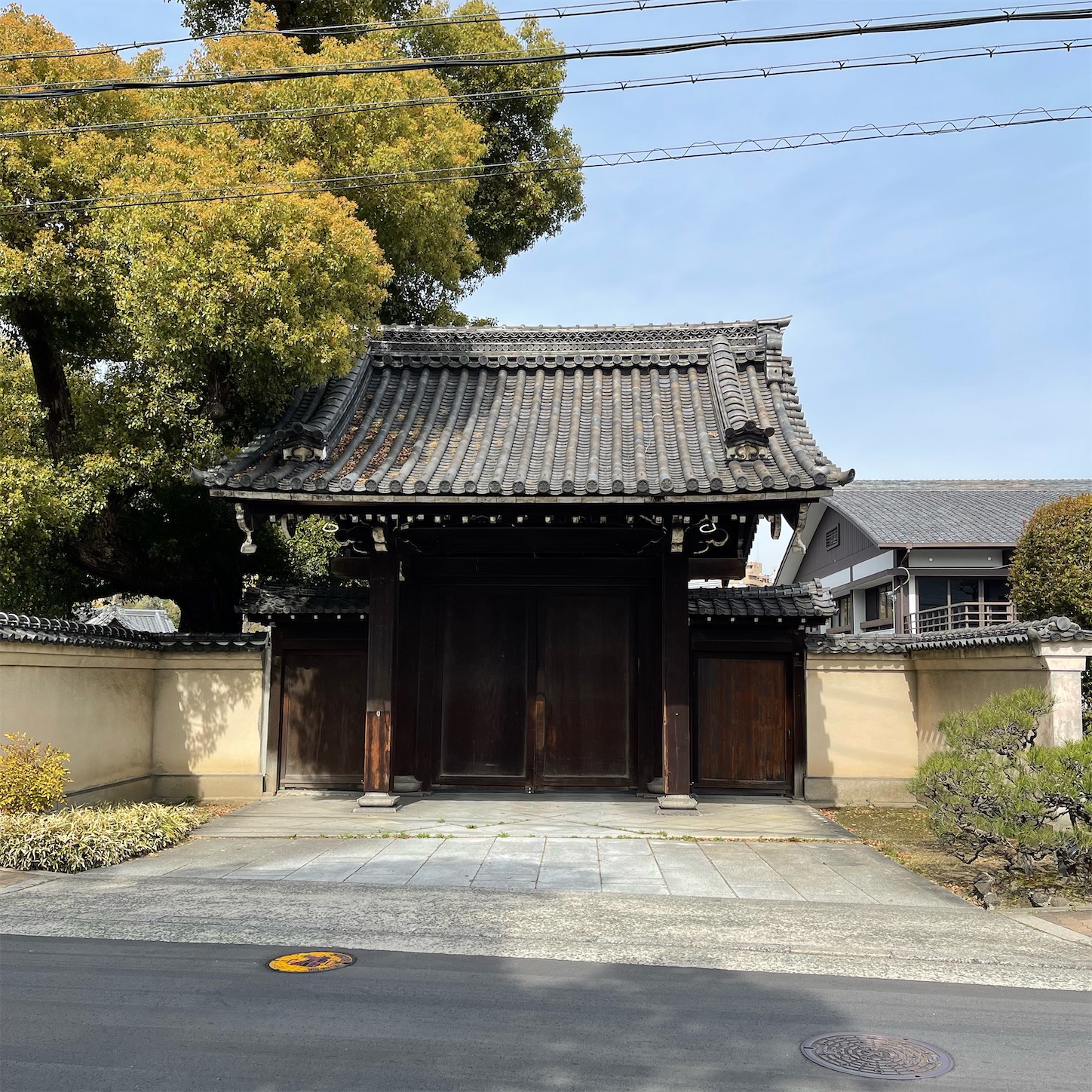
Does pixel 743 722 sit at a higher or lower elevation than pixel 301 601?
Answer: lower

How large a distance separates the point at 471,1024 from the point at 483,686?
27.7ft

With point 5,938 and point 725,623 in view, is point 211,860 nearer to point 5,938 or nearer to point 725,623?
point 5,938

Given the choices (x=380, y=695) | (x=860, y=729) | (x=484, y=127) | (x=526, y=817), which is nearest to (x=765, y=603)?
(x=860, y=729)

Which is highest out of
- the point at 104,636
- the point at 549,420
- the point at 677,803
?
the point at 549,420

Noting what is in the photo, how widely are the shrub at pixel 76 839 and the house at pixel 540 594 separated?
9.67ft

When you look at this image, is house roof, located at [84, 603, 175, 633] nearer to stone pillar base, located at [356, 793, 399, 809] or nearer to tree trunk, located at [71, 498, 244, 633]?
tree trunk, located at [71, 498, 244, 633]

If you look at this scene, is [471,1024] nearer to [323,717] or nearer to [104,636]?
[104,636]

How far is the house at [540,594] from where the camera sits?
462 inches

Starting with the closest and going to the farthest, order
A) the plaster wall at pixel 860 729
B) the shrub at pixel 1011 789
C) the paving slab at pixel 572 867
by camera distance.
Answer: the shrub at pixel 1011 789 → the paving slab at pixel 572 867 → the plaster wall at pixel 860 729

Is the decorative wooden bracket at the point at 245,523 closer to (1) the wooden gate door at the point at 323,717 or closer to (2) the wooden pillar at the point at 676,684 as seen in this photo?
(1) the wooden gate door at the point at 323,717

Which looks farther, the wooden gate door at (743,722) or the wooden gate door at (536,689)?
the wooden gate door at (743,722)

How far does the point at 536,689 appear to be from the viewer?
1321 centimetres

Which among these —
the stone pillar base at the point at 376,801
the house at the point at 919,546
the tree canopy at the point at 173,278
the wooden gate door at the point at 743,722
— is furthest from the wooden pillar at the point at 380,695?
the house at the point at 919,546

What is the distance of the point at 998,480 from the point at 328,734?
26.1m
